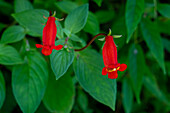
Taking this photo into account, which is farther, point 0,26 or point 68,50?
point 0,26

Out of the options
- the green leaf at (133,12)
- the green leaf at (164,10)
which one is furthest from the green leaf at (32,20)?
the green leaf at (164,10)

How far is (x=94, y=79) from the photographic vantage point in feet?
4.58

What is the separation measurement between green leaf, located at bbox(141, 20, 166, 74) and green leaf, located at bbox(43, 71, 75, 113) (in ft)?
2.34

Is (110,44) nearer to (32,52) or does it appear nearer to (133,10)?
(133,10)

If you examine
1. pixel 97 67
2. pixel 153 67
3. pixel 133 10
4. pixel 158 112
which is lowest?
pixel 158 112

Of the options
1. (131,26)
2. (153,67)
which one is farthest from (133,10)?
(153,67)

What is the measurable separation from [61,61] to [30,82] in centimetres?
36

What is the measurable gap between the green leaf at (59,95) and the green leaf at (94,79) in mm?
262

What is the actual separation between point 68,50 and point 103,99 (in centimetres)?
40

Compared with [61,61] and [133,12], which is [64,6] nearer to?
[133,12]

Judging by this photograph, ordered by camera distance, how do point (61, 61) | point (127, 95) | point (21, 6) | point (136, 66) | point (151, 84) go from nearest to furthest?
point (61, 61) → point (21, 6) → point (136, 66) → point (127, 95) → point (151, 84)

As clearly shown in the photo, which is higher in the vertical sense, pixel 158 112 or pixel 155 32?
pixel 155 32

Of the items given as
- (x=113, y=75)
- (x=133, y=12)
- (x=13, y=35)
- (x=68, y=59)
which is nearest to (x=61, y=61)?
(x=68, y=59)

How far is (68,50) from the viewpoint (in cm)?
124
